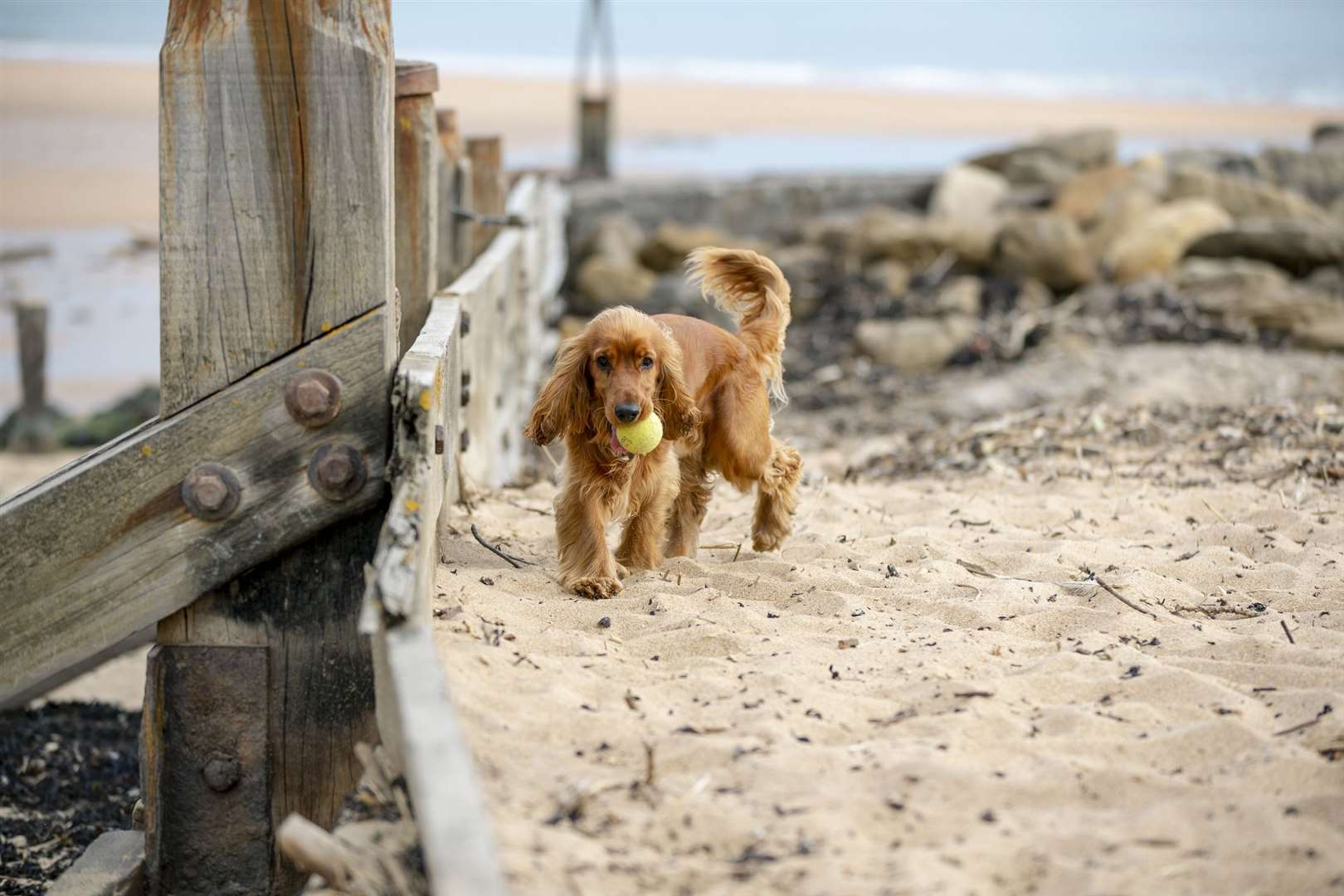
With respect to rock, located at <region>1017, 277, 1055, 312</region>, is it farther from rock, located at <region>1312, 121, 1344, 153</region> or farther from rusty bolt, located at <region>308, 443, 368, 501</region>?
rusty bolt, located at <region>308, 443, 368, 501</region>

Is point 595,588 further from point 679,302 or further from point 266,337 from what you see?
point 679,302

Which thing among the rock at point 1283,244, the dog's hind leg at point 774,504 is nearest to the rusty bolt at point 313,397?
the dog's hind leg at point 774,504

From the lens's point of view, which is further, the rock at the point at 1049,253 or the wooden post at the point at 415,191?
the rock at the point at 1049,253

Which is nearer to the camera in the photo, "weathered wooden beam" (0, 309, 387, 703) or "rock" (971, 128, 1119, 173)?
"weathered wooden beam" (0, 309, 387, 703)

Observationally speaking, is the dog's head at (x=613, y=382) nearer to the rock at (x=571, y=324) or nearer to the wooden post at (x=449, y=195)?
the wooden post at (x=449, y=195)

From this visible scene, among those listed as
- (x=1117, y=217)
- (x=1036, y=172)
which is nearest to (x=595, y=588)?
(x=1117, y=217)

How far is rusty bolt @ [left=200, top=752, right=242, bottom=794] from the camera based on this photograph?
3.56m

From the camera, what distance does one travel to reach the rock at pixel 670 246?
14.0 m

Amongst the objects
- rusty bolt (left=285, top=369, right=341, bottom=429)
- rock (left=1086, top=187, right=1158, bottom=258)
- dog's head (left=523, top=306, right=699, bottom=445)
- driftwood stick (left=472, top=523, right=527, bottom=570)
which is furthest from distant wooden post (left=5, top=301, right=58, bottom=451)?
rock (left=1086, top=187, right=1158, bottom=258)

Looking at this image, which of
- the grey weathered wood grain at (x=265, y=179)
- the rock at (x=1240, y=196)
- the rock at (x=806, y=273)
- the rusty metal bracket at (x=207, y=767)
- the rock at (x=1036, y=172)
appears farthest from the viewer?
the rock at (x=1036, y=172)

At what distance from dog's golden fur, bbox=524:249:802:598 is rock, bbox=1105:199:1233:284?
27.9 ft

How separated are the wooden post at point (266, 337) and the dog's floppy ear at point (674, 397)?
1243 millimetres

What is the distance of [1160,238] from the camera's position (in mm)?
13156

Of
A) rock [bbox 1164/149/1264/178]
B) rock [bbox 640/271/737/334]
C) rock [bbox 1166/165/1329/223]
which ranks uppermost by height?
rock [bbox 1164/149/1264/178]
